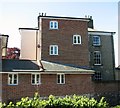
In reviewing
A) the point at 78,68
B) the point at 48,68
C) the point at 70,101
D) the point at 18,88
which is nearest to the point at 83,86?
the point at 78,68

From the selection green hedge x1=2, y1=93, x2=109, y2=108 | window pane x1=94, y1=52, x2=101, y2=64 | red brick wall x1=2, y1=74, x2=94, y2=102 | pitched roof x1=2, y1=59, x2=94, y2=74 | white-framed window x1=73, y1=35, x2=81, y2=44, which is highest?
white-framed window x1=73, y1=35, x2=81, y2=44

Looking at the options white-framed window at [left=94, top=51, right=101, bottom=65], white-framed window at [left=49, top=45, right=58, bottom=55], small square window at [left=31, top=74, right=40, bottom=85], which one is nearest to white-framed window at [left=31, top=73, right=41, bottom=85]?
small square window at [left=31, top=74, right=40, bottom=85]

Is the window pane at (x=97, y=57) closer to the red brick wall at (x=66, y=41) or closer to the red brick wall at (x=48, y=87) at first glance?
the red brick wall at (x=66, y=41)

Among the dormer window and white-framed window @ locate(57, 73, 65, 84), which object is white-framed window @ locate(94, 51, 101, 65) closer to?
the dormer window

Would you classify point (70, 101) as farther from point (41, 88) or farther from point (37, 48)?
point (37, 48)

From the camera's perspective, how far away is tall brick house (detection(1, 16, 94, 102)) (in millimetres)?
29938

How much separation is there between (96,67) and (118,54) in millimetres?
5072

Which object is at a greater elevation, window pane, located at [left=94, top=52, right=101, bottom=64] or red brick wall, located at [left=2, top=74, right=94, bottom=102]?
window pane, located at [left=94, top=52, right=101, bottom=64]

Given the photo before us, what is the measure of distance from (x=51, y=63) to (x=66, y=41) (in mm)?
3768

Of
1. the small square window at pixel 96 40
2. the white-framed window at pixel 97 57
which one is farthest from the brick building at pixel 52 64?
the small square window at pixel 96 40

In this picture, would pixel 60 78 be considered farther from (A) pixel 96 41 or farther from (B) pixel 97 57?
(A) pixel 96 41

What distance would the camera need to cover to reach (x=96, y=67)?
1655 inches

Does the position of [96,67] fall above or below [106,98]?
above

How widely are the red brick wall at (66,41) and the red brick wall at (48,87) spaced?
3900mm
